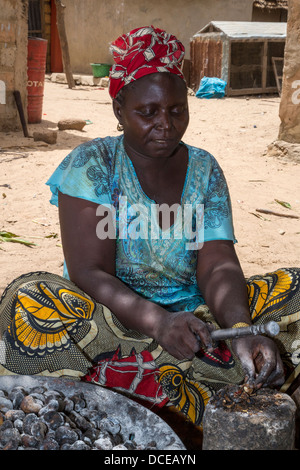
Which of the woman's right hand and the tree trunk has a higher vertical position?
the tree trunk

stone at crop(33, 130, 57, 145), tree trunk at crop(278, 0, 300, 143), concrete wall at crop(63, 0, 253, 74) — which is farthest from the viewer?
concrete wall at crop(63, 0, 253, 74)

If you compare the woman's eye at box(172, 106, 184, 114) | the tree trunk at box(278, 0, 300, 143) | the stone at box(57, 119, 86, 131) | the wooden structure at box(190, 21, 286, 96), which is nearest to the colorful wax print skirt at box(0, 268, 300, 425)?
the woman's eye at box(172, 106, 184, 114)

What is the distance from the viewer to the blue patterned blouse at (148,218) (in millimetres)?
2225

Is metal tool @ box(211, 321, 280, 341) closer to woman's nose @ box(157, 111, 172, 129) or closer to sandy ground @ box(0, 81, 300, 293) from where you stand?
woman's nose @ box(157, 111, 172, 129)

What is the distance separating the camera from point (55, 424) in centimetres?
158

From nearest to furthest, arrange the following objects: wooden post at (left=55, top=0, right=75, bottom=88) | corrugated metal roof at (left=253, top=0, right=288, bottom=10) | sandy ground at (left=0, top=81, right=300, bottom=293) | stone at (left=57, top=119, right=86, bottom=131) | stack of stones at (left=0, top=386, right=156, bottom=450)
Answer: stack of stones at (left=0, top=386, right=156, bottom=450) < sandy ground at (left=0, top=81, right=300, bottom=293) < stone at (left=57, top=119, right=86, bottom=131) < wooden post at (left=55, top=0, right=75, bottom=88) < corrugated metal roof at (left=253, top=0, right=288, bottom=10)


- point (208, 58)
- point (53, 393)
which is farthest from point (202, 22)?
point (53, 393)

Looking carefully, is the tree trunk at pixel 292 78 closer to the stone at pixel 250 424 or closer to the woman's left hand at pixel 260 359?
the woman's left hand at pixel 260 359

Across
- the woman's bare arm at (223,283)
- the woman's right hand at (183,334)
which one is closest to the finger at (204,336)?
the woman's right hand at (183,334)

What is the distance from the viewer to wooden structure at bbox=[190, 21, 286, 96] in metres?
12.7

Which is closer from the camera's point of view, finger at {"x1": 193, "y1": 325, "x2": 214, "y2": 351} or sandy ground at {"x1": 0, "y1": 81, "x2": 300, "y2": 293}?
finger at {"x1": 193, "y1": 325, "x2": 214, "y2": 351}

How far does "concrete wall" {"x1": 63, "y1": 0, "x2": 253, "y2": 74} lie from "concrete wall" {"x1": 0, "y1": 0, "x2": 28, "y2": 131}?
7.37 metres

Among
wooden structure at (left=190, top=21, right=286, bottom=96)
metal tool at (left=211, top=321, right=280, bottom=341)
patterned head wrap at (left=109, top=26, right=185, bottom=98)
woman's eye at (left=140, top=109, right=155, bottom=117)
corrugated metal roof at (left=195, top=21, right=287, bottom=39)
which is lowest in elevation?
metal tool at (left=211, top=321, right=280, bottom=341)

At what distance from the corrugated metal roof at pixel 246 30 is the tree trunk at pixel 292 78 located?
623 centimetres
